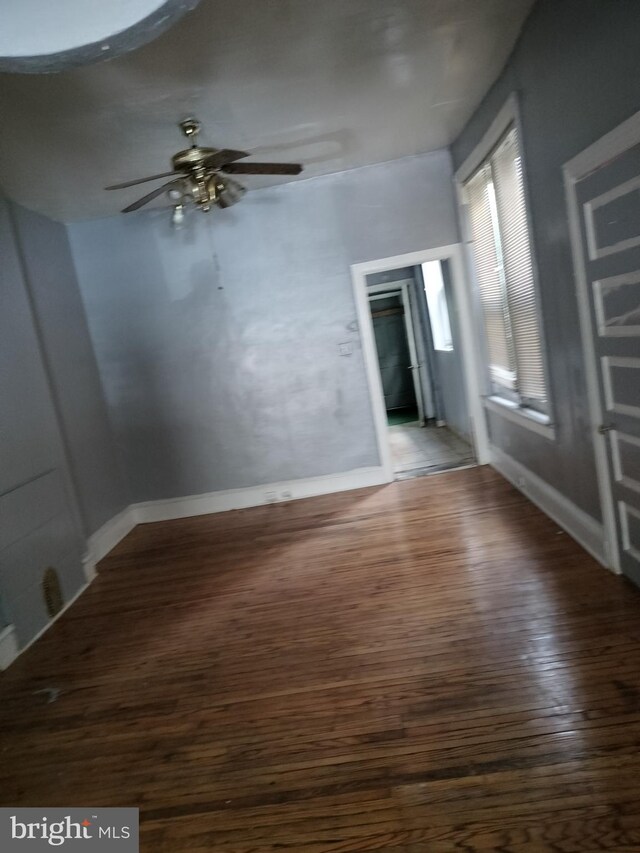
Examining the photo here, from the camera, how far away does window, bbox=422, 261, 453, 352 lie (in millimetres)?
7254

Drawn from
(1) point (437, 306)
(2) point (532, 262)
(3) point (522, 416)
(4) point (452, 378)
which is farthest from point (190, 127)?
(1) point (437, 306)

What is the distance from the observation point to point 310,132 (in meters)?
4.21

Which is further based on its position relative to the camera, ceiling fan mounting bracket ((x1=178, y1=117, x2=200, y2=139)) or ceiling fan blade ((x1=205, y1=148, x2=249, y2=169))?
ceiling fan mounting bracket ((x1=178, y1=117, x2=200, y2=139))

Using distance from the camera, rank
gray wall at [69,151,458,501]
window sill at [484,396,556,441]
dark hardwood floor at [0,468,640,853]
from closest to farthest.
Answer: dark hardwood floor at [0,468,640,853] < window sill at [484,396,556,441] < gray wall at [69,151,458,501]

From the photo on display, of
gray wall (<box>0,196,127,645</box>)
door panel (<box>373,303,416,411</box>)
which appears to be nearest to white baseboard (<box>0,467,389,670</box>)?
gray wall (<box>0,196,127,645</box>)

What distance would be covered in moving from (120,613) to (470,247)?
4.29 meters

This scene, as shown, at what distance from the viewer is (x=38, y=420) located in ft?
13.9

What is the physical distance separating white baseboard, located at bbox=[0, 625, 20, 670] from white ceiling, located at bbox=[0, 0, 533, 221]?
3.00 metres

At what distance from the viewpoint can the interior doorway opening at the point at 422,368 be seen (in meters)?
6.21

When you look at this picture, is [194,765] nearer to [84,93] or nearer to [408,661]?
[408,661]

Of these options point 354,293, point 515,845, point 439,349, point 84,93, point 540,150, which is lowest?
point 515,845

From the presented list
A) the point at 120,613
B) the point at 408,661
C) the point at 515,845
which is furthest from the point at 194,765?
the point at 120,613

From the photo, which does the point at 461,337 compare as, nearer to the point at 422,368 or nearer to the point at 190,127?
the point at 422,368

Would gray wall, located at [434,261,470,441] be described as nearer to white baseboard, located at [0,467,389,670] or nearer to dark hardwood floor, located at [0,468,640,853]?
white baseboard, located at [0,467,389,670]
